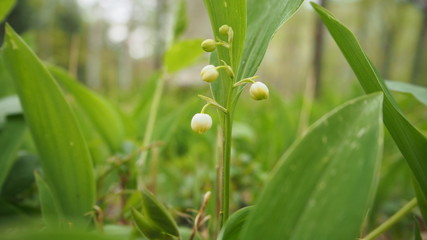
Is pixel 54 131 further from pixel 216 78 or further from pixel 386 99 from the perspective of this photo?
pixel 386 99

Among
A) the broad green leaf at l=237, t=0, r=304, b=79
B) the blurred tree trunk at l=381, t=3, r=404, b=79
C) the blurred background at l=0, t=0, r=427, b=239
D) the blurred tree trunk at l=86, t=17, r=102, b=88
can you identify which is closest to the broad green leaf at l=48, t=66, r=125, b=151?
the blurred background at l=0, t=0, r=427, b=239

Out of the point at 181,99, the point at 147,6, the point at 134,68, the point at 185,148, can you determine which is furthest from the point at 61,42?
the point at 185,148

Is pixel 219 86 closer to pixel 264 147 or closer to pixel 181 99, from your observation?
pixel 264 147

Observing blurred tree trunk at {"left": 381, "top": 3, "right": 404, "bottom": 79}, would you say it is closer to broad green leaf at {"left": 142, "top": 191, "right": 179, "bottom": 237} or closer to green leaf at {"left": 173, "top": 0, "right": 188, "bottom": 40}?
green leaf at {"left": 173, "top": 0, "right": 188, "bottom": 40}

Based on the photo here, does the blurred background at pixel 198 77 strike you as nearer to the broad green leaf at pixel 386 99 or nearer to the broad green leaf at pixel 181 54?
the broad green leaf at pixel 181 54

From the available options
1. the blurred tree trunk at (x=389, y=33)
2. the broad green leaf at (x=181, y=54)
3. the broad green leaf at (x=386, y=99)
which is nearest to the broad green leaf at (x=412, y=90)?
the broad green leaf at (x=386, y=99)

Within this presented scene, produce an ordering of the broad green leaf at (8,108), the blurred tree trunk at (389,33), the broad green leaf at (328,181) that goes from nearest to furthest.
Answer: the broad green leaf at (328,181) → the broad green leaf at (8,108) → the blurred tree trunk at (389,33)
